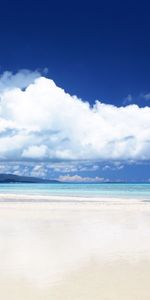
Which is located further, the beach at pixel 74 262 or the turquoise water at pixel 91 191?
the turquoise water at pixel 91 191

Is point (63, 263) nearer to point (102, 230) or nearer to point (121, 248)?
point (121, 248)

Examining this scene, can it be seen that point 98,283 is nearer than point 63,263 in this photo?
Yes

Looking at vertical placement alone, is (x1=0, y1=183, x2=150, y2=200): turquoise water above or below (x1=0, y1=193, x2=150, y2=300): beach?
above

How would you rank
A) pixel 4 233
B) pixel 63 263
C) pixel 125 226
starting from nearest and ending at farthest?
1. pixel 63 263
2. pixel 4 233
3. pixel 125 226

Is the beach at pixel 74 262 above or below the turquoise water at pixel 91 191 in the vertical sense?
below

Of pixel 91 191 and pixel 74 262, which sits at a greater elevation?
pixel 91 191

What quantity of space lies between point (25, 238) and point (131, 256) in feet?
14.4

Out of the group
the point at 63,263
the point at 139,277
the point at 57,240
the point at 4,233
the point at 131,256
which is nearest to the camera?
the point at 139,277

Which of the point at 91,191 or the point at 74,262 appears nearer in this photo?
the point at 74,262

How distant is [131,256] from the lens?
10.8 metres

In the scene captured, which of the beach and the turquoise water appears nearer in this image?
the beach

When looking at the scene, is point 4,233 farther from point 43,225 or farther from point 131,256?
point 131,256

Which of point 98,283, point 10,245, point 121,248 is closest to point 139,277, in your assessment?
point 98,283

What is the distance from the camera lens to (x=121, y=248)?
39.2ft
